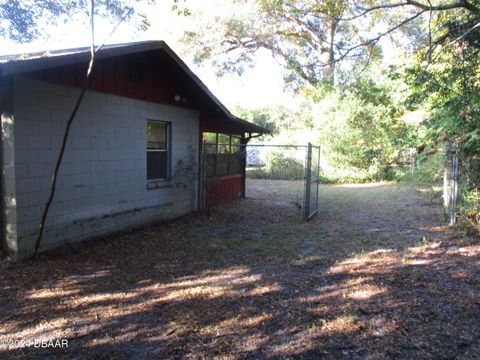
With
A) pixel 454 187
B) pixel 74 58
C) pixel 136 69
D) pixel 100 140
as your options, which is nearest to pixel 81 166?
pixel 100 140

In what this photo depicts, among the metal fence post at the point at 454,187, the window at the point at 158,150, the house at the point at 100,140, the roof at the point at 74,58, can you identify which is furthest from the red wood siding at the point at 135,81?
the metal fence post at the point at 454,187

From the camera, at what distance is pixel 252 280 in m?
4.59

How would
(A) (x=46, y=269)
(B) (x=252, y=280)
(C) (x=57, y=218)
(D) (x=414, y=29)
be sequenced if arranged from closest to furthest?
(B) (x=252, y=280), (A) (x=46, y=269), (C) (x=57, y=218), (D) (x=414, y=29)

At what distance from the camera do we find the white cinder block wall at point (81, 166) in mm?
5203

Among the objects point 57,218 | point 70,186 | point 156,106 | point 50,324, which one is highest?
point 156,106

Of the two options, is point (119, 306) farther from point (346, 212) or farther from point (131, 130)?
point (346, 212)

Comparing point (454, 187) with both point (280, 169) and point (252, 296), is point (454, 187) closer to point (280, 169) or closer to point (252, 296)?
point (252, 296)

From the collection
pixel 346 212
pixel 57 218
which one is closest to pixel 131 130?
pixel 57 218

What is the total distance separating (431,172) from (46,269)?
379 inches

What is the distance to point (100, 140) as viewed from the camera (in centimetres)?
667

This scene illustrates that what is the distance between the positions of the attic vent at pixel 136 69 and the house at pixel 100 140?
0.02 metres

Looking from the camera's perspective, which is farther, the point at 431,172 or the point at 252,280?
the point at 431,172

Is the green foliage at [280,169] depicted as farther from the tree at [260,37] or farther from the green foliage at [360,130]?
the tree at [260,37]

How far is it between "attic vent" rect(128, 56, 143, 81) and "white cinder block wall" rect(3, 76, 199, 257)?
1.62 feet
